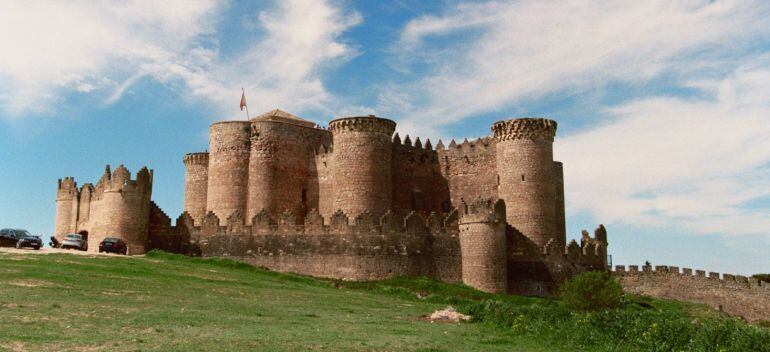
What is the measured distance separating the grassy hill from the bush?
634cm

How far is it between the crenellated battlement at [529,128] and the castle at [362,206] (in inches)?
2.5

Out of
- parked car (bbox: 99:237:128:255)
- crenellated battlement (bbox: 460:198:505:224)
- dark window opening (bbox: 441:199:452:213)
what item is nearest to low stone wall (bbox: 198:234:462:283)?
crenellated battlement (bbox: 460:198:505:224)

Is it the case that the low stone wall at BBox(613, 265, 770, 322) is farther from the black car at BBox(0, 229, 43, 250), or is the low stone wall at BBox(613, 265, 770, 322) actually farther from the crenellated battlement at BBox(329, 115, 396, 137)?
the black car at BBox(0, 229, 43, 250)

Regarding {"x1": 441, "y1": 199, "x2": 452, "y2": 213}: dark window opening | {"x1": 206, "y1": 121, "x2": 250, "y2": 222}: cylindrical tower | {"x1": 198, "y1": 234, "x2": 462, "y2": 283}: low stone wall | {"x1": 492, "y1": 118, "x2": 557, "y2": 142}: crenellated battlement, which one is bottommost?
{"x1": 198, "y1": 234, "x2": 462, "y2": 283}: low stone wall

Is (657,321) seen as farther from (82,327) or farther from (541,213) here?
(541,213)

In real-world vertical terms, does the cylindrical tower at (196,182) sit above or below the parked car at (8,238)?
above

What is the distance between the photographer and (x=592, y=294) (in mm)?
34750

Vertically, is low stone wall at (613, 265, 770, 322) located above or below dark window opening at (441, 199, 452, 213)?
below

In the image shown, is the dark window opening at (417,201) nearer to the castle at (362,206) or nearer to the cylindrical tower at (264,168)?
the castle at (362,206)

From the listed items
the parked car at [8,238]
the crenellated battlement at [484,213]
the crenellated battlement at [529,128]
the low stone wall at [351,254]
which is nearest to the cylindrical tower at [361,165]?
the low stone wall at [351,254]

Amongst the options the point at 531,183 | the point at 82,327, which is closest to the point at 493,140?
the point at 531,183

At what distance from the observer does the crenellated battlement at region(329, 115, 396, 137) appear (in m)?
48.5

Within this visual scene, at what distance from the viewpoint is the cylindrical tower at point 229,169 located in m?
50.7

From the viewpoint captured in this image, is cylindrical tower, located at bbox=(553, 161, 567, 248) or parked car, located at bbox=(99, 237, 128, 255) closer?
parked car, located at bbox=(99, 237, 128, 255)
